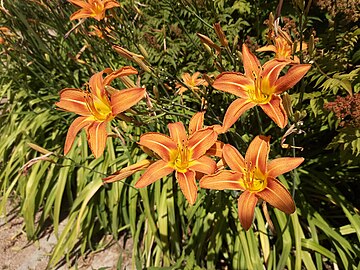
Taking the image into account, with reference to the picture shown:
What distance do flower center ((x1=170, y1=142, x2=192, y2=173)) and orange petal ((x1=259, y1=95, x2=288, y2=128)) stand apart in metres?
0.37

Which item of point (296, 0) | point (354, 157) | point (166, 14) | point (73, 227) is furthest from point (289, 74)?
point (73, 227)

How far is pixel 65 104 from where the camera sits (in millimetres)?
1695

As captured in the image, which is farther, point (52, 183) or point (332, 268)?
point (52, 183)

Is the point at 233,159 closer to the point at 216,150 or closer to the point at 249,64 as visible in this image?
the point at 216,150

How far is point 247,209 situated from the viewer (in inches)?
54.1

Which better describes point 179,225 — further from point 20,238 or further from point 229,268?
point 20,238

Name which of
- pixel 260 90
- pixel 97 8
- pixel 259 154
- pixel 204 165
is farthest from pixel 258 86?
pixel 97 8

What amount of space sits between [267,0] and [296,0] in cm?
153

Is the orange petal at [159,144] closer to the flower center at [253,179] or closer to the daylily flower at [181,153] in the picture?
the daylily flower at [181,153]

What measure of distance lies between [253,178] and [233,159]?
0.11m

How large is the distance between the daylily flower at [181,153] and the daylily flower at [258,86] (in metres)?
0.14

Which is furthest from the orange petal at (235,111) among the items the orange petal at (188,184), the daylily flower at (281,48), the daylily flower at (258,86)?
the daylily flower at (281,48)

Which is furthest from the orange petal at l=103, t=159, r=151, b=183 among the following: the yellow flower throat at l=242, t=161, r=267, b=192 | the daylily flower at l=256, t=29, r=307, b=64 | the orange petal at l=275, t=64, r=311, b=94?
the daylily flower at l=256, t=29, r=307, b=64

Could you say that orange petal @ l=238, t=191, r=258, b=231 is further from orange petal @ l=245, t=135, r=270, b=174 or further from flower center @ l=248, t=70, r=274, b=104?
flower center @ l=248, t=70, r=274, b=104
